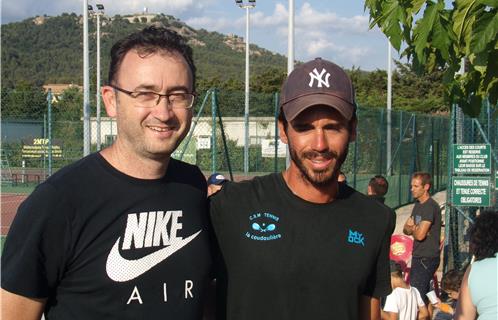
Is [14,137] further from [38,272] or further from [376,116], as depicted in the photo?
[38,272]

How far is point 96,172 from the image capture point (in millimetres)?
2396

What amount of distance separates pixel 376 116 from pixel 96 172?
17.3 metres

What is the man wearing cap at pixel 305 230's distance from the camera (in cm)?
252

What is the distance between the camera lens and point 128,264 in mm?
2352

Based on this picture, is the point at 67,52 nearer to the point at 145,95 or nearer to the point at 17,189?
the point at 17,189

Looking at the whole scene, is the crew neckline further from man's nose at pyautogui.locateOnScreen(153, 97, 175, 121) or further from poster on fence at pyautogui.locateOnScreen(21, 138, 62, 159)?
poster on fence at pyautogui.locateOnScreen(21, 138, 62, 159)

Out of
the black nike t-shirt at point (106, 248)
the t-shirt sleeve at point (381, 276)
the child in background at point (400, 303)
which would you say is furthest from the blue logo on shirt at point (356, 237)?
the child in background at point (400, 303)

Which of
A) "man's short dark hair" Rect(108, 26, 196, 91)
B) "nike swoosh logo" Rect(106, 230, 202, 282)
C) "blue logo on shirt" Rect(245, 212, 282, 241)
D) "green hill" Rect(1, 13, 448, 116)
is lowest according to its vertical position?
"nike swoosh logo" Rect(106, 230, 202, 282)

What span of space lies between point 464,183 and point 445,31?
20.9 ft

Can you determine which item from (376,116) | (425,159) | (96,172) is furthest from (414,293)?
(425,159)

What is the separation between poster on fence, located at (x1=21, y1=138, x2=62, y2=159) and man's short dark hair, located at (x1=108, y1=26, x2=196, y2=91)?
1255 cm

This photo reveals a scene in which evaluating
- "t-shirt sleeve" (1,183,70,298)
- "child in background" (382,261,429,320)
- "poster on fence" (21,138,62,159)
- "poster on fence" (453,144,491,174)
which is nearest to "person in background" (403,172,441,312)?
"poster on fence" (453,144,491,174)

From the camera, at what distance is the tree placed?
11.7 feet

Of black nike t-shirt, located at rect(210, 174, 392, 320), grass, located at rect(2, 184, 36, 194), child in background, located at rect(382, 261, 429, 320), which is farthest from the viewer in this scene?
Answer: grass, located at rect(2, 184, 36, 194)
